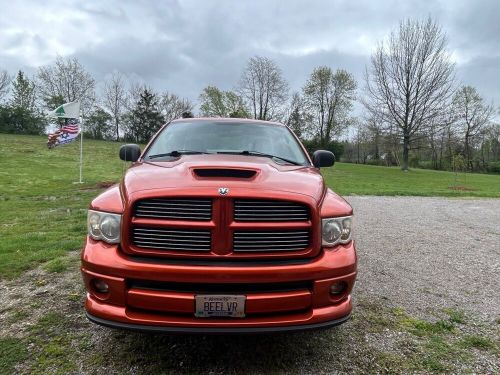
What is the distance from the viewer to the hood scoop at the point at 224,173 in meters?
2.80

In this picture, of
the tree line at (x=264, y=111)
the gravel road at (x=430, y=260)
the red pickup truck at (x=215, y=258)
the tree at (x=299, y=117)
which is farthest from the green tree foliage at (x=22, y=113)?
the red pickup truck at (x=215, y=258)

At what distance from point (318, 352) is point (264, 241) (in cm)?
113

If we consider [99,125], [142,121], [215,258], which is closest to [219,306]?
[215,258]

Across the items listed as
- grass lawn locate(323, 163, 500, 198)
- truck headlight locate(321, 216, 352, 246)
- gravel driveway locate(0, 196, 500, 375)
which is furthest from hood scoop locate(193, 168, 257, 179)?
grass lawn locate(323, 163, 500, 198)

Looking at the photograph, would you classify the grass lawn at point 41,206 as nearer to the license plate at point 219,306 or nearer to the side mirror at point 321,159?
the license plate at point 219,306

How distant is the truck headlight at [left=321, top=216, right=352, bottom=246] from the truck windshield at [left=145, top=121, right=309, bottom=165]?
1.15 m

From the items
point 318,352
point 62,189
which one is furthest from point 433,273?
point 62,189

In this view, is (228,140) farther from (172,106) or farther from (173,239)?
(172,106)

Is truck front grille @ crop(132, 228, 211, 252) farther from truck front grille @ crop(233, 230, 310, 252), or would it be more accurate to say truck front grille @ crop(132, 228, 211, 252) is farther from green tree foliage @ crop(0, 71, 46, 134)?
green tree foliage @ crop(0, 71, 46, 134)

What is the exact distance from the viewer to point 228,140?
167 inches

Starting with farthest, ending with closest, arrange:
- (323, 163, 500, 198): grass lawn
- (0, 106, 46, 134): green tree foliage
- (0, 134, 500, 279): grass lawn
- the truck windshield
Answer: (0, 106, 46, 134): green tree foliage < (323, 163, 500, 198): grass lawn < (0, 134, 500, 279): grass lawn < the truck windshield

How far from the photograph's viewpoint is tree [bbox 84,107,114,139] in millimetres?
51781

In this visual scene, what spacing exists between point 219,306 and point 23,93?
55750mm

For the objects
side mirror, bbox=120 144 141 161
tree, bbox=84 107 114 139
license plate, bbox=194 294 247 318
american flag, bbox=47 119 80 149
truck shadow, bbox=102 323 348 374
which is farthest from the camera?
tree, bbox=84 107 114 139
